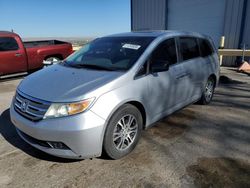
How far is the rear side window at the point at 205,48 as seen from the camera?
4.89m

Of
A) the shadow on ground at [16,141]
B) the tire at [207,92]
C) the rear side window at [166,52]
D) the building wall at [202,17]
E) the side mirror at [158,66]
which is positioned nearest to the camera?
the shadow on ground at [16,141]

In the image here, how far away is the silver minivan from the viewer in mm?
2656

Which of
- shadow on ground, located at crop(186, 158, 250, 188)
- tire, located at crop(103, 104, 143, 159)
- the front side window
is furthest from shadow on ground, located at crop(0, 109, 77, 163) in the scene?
the front side window

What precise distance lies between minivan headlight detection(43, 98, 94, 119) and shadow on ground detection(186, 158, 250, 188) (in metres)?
1.44

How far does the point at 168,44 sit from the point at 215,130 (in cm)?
163

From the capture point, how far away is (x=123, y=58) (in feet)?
11.7

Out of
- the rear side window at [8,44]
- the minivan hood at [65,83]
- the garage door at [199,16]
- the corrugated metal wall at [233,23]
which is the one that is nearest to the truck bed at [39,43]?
the rear side window at [8,44]

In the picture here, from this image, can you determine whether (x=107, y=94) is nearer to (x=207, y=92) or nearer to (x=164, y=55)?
(x=164, y=55)

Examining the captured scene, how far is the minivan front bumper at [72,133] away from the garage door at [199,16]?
996 centimetres

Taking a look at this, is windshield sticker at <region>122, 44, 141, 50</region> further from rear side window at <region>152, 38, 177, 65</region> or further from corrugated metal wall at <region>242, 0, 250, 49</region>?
corrugated metal wall at <region>242, 0, 250, 49</region>

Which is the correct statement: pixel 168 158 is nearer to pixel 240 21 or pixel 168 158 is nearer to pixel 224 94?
pixel 224 94

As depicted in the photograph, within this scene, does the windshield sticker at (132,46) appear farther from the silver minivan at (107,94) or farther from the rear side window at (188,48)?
the rear side window at (188,48)

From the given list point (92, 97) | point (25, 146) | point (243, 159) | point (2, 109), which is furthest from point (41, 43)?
point (243, 159)

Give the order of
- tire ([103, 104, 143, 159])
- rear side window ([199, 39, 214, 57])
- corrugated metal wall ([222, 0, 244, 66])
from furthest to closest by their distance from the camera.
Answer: corrugated metal wall ([222, 0, 244, 66]) < rear side window ([199, 39, 214, 57]) < tire ([103, 104, 143, 159])
